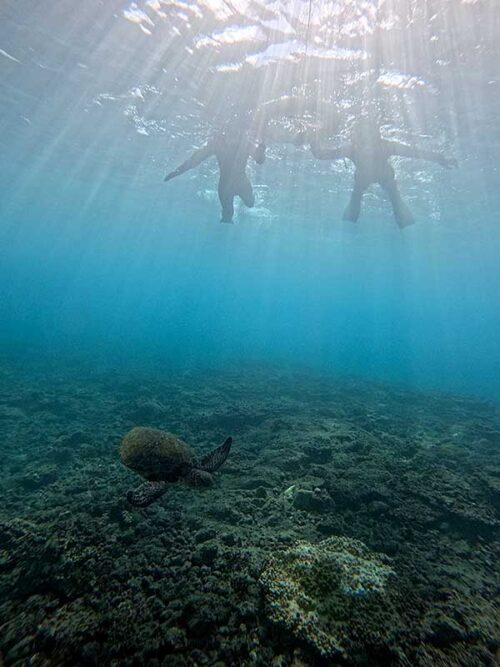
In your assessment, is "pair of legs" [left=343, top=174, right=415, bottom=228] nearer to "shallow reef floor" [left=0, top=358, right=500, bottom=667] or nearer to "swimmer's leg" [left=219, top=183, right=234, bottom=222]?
"swimmer's leg" [left=219, top=183, right=234, bottom=222]

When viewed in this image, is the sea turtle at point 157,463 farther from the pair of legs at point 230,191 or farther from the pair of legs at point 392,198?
the pair of legs at point 392,198

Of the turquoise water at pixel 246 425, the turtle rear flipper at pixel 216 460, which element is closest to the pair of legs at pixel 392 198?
the turquoise water at pixel 246 425

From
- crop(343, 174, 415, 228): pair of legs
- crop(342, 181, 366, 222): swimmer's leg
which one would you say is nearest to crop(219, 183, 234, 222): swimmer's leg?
crop(342, 181, 366, 222): swimmer's leg

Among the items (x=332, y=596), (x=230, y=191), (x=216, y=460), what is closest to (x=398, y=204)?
(x=230, y=191)

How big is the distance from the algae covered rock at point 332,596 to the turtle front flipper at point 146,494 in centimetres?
158

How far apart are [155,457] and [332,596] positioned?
255 centimetres

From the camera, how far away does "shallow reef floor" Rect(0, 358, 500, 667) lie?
2.89 m

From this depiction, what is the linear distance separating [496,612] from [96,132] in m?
25.3

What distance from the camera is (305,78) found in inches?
448

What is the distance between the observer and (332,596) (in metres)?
3.28

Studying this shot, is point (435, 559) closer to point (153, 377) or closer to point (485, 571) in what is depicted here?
point (485, 571)

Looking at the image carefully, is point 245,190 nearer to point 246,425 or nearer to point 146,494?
point 246,425

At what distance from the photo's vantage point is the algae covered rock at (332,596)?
2.88m

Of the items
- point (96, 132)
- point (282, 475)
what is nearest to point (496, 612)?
point (282, 475)
